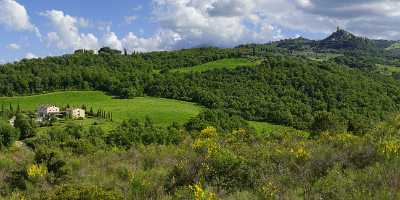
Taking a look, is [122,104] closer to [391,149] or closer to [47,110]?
[47,110]

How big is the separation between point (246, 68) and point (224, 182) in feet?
455

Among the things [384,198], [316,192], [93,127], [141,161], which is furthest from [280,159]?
[93,127]

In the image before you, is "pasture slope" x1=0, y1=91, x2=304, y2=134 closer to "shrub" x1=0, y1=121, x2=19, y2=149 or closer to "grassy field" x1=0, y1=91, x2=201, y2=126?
"grassy field" x1=0, y1=91, x2=201, y2=126

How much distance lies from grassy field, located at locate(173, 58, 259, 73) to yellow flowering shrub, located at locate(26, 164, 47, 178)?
445 feet

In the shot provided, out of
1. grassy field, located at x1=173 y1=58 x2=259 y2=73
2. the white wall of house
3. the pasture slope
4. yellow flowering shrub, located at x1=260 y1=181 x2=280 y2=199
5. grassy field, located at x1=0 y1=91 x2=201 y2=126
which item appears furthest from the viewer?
grassy field, located at x1=173 y1=58 x2=259 y2=73

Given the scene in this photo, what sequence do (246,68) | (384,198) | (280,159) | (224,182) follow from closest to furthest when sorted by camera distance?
1. (384,198)
2. (224,182)
3. (280,159)
4. (246,68)

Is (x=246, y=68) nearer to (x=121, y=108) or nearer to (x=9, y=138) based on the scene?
(x=121, y=108)

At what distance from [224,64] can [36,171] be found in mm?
143878

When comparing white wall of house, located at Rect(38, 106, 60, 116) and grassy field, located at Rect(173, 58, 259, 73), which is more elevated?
grassy field, located at Rect(173, 58, 259, 73)

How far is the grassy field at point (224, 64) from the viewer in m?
154

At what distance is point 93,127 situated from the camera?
311ft

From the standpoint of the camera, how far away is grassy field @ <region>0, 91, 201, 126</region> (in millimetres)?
108750

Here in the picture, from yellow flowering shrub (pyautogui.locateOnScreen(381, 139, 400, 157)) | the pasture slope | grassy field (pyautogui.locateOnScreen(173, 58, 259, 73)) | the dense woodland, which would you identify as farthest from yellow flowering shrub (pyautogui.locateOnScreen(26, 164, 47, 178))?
grassy field (pyautogui.locateOnScreen(173, 58, 259, 73))

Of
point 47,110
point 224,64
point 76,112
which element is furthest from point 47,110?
point 224,64
